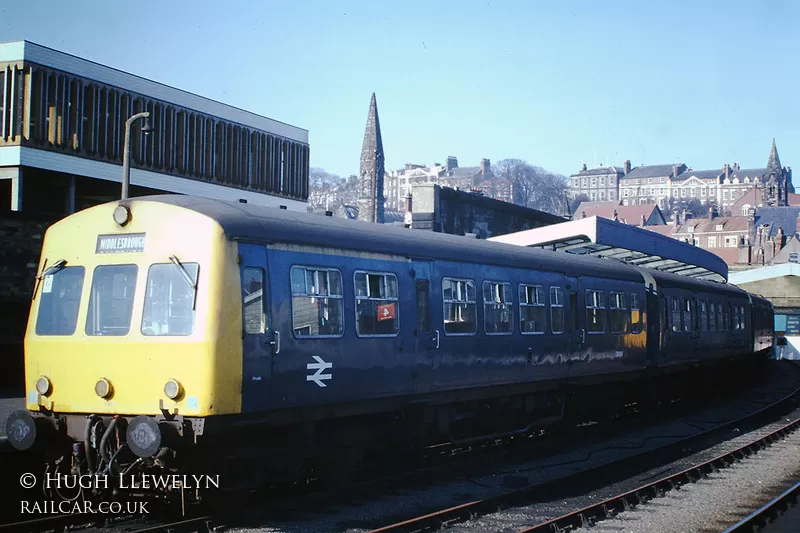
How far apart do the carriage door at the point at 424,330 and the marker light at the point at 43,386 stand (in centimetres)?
443

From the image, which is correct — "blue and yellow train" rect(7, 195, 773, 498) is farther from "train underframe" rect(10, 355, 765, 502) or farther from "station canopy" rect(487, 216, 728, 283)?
"station canopy" rect(487, 216, 728, 283)

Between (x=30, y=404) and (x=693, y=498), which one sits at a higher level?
(x=30, y=404)

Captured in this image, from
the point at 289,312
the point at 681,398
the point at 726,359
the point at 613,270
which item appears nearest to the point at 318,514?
the point at 289,312

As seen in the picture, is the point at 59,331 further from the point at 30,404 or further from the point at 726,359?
the point at 726,359

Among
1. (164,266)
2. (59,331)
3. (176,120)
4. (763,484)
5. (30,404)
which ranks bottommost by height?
(763,484)

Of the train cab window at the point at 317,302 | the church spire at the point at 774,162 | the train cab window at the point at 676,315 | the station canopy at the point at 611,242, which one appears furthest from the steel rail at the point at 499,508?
the church spire at the point at 774,162

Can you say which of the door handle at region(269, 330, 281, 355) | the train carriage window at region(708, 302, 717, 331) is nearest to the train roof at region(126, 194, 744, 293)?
the door handle at region(269, 330, 281, 355)

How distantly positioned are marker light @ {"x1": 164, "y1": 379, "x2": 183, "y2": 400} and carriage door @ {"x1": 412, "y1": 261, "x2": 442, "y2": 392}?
150 inches

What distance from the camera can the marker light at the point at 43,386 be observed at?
9.82m

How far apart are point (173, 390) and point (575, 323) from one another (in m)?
9.11

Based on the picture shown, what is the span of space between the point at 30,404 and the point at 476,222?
1163 inches

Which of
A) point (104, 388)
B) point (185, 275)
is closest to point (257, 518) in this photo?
point (104, 388)

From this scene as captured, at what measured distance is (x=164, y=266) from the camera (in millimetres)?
9383

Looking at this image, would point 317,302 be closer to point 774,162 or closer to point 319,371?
point 319,371
